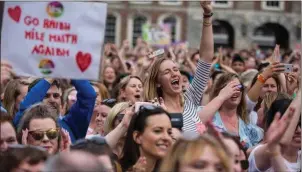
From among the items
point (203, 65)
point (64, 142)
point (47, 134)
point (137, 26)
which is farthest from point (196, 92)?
point (137, 26)

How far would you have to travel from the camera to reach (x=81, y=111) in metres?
6.72

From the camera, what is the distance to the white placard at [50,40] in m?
5.63

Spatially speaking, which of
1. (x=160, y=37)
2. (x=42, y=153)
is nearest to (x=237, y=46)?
(x=160, y=37)

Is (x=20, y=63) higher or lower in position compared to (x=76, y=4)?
lower

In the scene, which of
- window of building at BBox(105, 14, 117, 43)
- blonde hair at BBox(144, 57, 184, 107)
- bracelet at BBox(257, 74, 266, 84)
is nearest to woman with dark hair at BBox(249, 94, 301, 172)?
blonde hair at BBox(144, 57, 184, 107)

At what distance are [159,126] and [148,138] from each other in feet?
0.32

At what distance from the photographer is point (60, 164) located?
3695 millimetres

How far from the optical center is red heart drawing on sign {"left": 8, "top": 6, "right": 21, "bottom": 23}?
5.62 meters

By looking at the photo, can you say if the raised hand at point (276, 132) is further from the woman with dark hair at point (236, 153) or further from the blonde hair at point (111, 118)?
the blonde hair at point (111, 118)

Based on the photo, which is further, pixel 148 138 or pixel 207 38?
pixel 207 38

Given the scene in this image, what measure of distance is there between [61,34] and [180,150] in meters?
1.55

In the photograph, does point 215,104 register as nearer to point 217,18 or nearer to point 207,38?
point 207,38

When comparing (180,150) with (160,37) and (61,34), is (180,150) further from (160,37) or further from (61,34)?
(160,37)

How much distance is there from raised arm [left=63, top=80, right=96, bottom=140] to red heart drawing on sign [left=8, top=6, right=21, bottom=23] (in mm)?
1180
